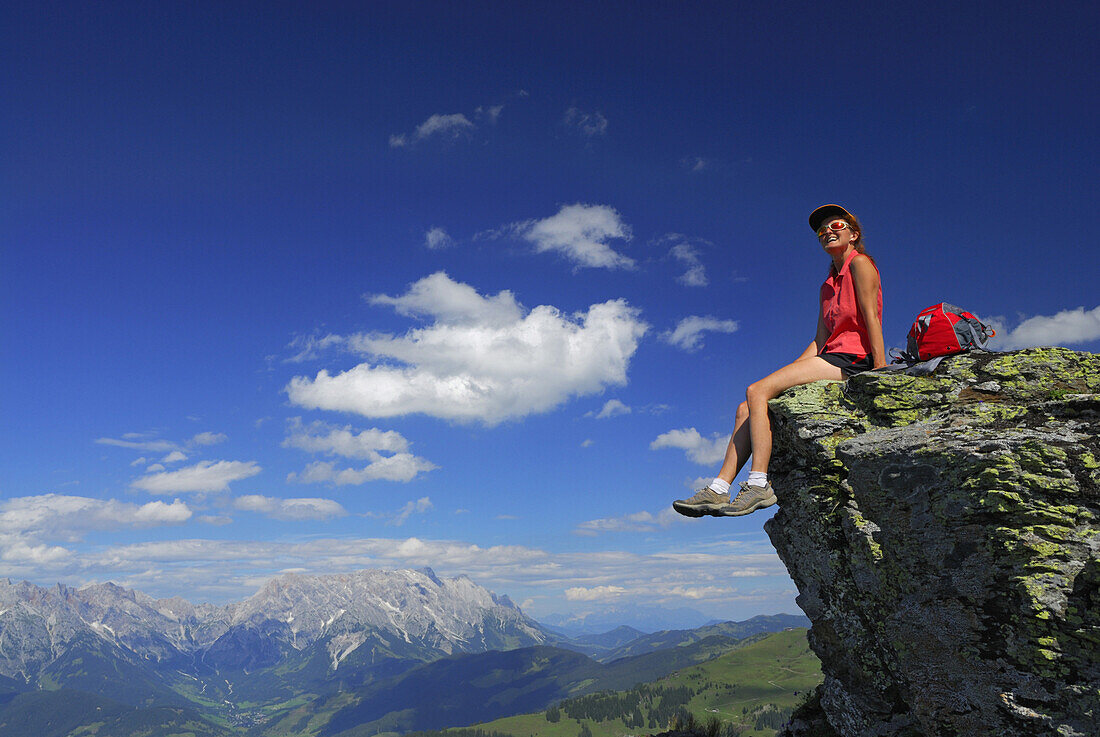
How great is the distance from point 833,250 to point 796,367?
2.13 meters

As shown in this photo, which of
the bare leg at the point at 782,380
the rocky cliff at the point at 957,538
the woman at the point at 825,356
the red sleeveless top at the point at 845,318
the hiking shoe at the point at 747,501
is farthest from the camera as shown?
the red sleeveless top at the point at 845,318

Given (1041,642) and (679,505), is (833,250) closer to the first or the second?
(679,505)

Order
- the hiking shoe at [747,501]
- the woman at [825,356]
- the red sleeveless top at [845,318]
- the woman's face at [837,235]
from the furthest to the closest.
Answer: the woman's face at [837,235], the red sleeveless top at [845,318], the woman at [825,356], the hiking shoe at [747,501]

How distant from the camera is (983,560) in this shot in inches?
285

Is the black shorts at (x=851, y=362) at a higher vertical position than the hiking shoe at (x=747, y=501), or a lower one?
higher

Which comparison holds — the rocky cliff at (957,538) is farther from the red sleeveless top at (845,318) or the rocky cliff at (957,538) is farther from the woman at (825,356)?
the red sleeveless top at (845,318)

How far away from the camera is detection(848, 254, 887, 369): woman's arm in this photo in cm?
921

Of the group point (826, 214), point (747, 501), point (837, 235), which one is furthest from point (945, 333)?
point (747, 501)

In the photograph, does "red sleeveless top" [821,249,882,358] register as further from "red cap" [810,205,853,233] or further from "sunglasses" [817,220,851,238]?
"red cap" [810,205,853,233]

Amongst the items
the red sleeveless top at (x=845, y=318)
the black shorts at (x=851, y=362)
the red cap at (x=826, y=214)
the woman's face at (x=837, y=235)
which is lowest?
the black shorts at (x=851, y=362)

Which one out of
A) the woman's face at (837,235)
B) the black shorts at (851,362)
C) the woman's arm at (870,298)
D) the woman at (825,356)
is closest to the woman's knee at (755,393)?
the woman at (825,356)

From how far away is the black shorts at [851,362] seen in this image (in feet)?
31.9

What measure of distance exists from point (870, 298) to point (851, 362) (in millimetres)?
1162

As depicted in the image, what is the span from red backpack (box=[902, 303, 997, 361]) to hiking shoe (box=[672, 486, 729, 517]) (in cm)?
387
